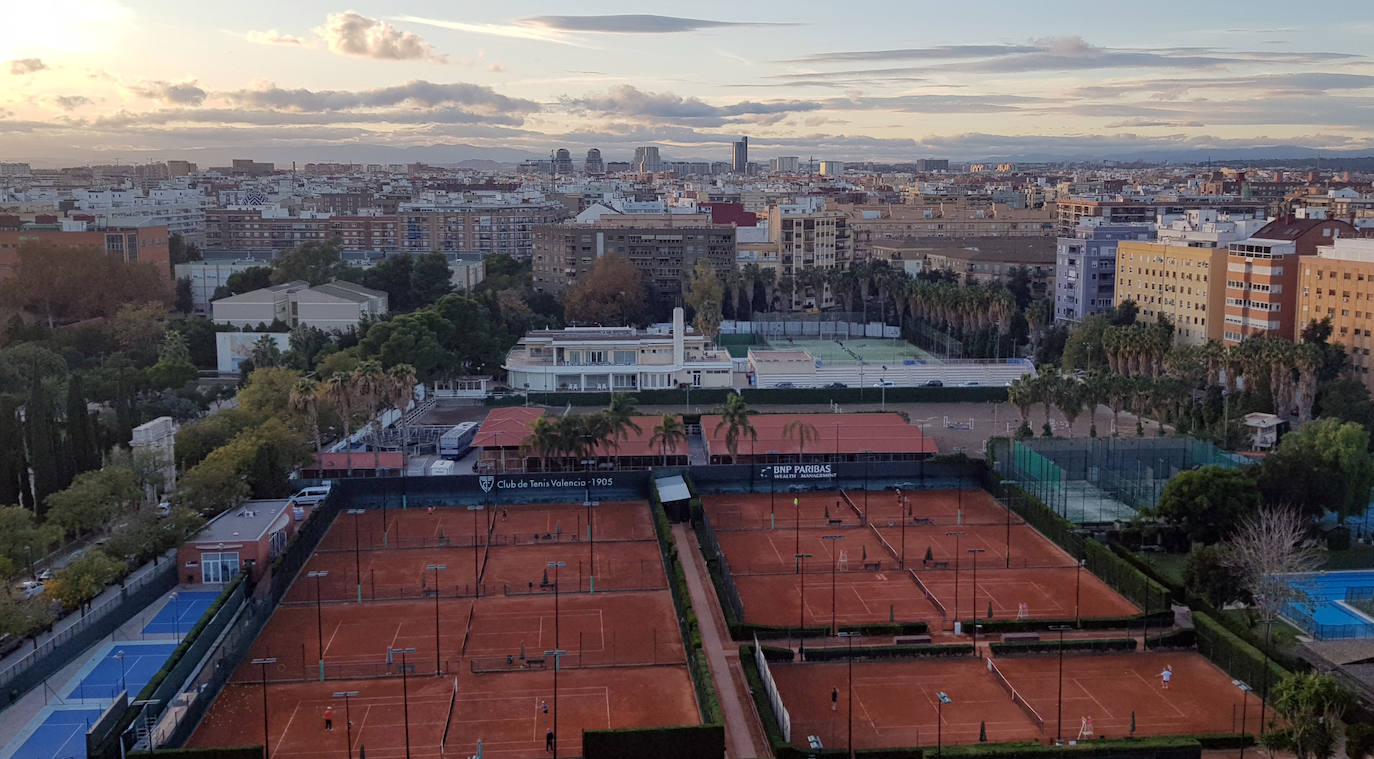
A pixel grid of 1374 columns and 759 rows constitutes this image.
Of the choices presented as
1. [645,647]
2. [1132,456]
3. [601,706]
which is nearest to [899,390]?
[1132,456]

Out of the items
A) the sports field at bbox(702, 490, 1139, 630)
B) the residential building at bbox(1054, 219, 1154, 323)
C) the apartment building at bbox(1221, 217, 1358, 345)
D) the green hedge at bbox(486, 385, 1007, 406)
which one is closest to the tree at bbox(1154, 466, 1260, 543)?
the sports field at bbox(702, 490, 1139, 630)

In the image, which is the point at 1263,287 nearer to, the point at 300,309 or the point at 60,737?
the point at 300,309

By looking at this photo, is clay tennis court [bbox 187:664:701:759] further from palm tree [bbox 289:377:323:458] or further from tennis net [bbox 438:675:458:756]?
palm tree [bbox 289:377:323:458]

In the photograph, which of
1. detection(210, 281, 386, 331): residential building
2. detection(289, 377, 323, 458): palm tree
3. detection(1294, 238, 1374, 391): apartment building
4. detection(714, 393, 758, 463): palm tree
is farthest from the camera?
detection(210, 281, 386, 331): residential building

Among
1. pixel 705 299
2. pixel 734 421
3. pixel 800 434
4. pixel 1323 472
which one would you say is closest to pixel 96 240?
pixel 705 299

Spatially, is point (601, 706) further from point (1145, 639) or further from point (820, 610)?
point (1145, 639)

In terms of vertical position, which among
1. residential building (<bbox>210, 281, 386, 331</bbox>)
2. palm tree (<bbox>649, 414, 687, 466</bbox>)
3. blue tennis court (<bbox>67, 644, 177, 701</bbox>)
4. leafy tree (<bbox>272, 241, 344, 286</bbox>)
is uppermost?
leafy tree (<bbox>272, 241, 344, 286</bbox>)

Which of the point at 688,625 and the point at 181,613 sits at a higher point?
the point at 688,625
